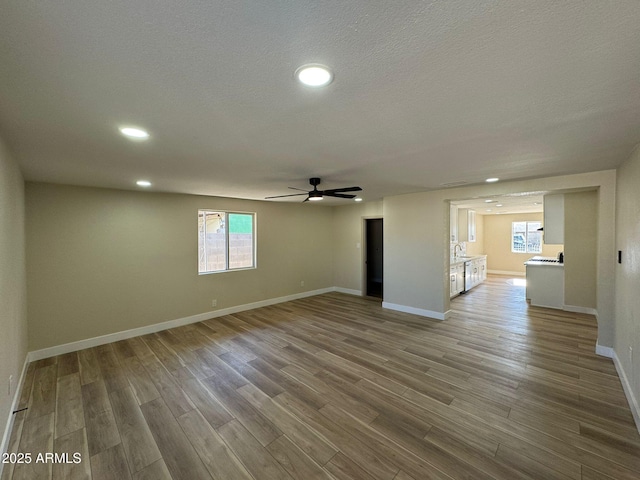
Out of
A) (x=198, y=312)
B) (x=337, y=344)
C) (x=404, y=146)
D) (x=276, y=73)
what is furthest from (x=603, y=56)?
(x=198, y=312)

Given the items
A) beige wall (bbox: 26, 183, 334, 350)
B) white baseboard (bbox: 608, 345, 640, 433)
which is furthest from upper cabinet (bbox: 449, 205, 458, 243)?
beige wall (bbox: 26, 183, 334, 350)

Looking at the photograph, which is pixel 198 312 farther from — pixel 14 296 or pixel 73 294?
pixel 14 296

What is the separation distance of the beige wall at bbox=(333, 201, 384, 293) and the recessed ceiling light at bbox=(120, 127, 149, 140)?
550cm

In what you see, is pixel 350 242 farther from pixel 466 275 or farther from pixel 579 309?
pixel 579 309

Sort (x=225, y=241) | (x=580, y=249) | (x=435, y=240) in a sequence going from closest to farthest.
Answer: (x=435, y=240), (x=580, y=249), (x=225, y=241)

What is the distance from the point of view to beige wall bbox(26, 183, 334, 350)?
375 cm

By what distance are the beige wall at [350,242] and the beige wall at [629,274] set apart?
4241 mm

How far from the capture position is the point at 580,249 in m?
5.35

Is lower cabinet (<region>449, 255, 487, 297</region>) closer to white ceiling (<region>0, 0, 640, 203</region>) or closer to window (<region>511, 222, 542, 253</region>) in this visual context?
window (<region>511, 222, 542, 253</region>)

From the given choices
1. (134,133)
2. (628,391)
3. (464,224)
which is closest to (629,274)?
(628,391)

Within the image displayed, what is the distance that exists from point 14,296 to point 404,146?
4.15 metres

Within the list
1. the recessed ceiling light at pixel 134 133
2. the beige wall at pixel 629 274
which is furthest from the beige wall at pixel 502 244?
the recessed ceiling light at pixel 134 133

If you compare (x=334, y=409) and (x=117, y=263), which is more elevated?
(x=117, y=263)

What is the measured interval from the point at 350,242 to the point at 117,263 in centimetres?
521
